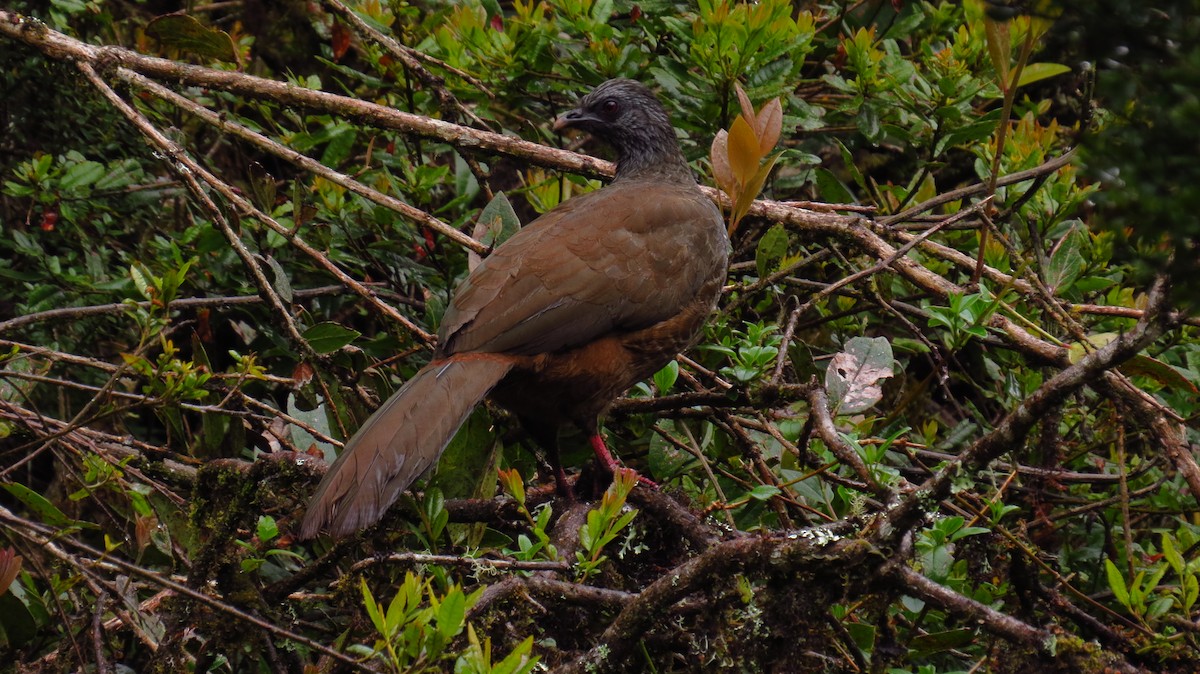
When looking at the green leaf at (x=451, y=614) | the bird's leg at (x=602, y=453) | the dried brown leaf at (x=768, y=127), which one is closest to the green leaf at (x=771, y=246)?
the dried brown leaf at (x=768, y=127)

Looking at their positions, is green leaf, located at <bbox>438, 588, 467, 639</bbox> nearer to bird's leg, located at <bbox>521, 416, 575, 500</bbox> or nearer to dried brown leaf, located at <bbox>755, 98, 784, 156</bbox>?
bird's leg, located at <bbox>521, 416, 575, 500</bbox>

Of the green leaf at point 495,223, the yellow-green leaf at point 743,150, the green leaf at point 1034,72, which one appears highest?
the green leaf at point 1034,72

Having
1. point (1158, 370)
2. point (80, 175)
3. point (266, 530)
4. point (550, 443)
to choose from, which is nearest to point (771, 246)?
point (550, 443)

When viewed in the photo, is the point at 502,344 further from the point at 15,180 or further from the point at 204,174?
the point at 15,180

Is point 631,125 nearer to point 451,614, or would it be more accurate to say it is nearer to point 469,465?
point 469,465

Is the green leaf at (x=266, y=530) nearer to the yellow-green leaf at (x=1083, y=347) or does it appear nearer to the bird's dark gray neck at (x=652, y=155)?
the yellow-green leaf at (x=1083, y=347)

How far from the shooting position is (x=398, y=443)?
9.99 feet

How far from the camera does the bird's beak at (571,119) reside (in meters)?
4.75

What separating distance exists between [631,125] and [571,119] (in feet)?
0.86

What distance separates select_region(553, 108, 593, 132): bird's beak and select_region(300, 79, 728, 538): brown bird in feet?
1.73

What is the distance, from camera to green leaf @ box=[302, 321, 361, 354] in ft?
11.3

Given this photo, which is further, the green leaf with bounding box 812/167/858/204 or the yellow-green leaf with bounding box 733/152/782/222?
the green leaf with bounding box 812/167/858/204

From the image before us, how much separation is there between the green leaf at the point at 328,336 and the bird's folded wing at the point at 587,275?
1.08 feet

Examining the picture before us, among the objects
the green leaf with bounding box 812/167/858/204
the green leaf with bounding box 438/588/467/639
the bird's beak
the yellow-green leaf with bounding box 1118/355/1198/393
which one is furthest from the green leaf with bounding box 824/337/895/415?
the bird's beak
